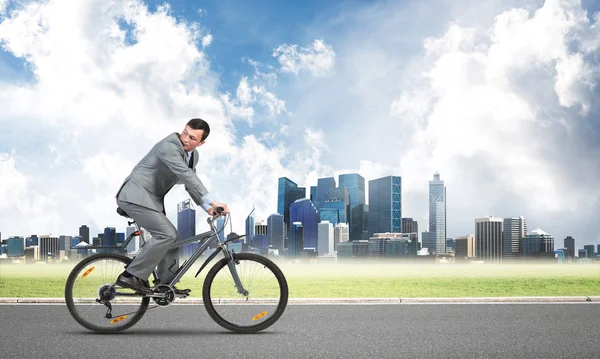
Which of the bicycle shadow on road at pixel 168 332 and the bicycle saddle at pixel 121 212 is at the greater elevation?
the bicycle saddle at pixel 121 212

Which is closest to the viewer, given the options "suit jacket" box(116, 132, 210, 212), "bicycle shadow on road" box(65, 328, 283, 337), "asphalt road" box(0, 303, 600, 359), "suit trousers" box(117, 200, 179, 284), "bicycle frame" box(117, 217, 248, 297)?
"asphalt road" box(0, 303, 600, 359)

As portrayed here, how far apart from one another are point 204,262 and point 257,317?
86 centimetres

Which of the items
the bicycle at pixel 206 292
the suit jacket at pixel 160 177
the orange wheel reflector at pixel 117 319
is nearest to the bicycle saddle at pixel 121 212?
the bicycle at pixel 206 292

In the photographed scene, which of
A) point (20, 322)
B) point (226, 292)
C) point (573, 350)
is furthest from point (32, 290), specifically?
point (573, 350)

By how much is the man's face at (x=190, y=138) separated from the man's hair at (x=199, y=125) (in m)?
0.03

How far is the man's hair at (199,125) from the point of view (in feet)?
21.0

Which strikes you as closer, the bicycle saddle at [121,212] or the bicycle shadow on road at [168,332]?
the bicycle saddle at [121,212]

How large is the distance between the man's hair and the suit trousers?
94 centimetres

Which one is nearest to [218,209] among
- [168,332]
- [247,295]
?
[247,295]

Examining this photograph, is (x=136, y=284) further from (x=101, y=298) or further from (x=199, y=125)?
(x=199, y=125)

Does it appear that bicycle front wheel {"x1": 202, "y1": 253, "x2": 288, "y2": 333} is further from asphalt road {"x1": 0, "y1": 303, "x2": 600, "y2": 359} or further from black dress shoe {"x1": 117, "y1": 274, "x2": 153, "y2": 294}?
black dress shoe {"x1": 117, "y1": 274, "x2": 153, "y2": 294}

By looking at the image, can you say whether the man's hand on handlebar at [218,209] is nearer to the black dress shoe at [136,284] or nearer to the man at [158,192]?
the man at [158,192]

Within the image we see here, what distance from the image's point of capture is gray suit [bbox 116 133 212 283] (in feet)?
20.4

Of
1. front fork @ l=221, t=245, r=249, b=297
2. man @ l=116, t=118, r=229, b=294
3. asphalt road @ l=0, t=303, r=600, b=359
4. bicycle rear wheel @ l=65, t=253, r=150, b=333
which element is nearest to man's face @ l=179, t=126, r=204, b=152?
man @ l=116, t=118, r=229, b=294
